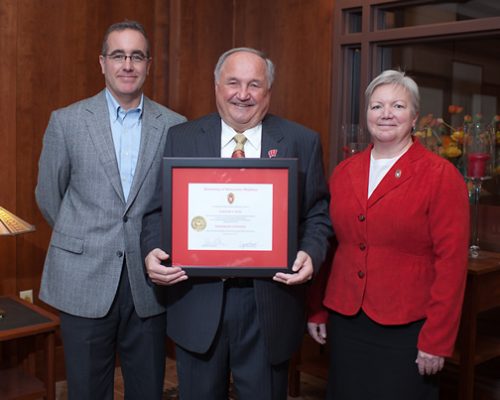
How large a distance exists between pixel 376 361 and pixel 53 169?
123 centimetres

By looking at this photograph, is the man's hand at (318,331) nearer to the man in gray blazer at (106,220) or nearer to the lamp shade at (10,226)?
the man in gray blazer at (106,220)

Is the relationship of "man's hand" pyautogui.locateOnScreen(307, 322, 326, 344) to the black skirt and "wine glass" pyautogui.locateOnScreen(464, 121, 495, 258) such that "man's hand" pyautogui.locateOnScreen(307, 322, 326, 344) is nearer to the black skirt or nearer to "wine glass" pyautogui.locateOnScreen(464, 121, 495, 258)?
the black skirt

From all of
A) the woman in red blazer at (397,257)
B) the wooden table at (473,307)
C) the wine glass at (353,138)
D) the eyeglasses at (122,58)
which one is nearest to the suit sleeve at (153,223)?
the eyeglasses at (122,58)

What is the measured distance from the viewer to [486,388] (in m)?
2.96

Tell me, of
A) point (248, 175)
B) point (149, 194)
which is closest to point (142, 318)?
point (149, 194)

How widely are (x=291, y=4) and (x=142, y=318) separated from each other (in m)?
2.23

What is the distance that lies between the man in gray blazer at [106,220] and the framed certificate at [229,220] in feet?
1.16

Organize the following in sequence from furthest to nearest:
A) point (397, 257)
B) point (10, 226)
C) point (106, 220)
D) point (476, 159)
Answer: point (476, 159) → point (10, 226) → point (106, 220) → point (397, 257)

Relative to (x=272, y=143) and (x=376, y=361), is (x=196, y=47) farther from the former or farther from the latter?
(x=376, y=361)

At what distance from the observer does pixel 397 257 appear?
1.87m

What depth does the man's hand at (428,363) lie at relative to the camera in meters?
1.80

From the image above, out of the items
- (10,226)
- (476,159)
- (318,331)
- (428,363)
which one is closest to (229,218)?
(318,331)

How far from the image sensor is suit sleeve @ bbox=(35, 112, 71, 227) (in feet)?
6.87

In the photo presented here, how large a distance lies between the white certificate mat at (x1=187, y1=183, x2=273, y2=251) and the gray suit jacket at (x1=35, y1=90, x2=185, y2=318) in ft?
1.23
